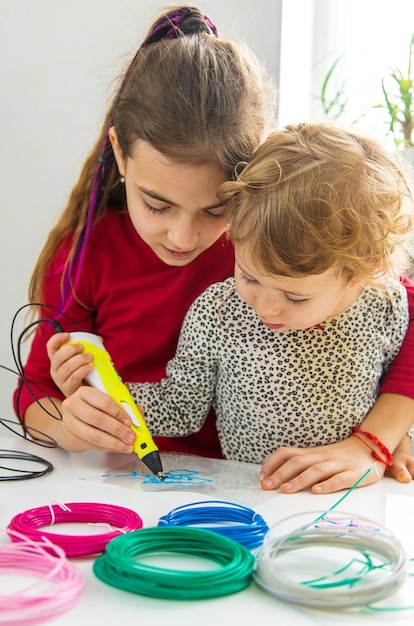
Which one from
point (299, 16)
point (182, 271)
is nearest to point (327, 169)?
point (182, 271)

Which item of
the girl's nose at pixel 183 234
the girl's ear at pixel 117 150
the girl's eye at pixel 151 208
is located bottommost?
the girl's nose at pixel 183 234

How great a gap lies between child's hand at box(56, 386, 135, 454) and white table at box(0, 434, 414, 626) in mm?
35

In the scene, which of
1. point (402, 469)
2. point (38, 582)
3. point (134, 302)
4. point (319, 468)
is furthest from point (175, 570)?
point (134, 302)

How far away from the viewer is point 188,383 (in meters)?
0.96

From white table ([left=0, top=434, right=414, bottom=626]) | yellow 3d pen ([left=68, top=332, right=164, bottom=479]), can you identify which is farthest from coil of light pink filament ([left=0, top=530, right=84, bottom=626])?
yellow 3d pen ([left=68, top=332, right=164, bottom=479])

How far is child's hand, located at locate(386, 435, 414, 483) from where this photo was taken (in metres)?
0.89

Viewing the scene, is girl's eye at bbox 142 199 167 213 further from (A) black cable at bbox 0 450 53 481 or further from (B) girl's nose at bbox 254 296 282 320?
(A) black cable at bbox 0 450 53 481

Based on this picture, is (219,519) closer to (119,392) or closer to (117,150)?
(119,392)

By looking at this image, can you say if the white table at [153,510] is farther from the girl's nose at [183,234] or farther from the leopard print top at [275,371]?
the girl's nose at [183,234]

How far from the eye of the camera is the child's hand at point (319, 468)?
2.68 feet

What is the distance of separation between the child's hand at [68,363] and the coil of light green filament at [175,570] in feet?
1.02

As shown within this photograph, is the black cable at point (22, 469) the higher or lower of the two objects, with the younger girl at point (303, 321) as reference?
lower

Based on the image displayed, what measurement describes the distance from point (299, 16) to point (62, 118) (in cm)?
54

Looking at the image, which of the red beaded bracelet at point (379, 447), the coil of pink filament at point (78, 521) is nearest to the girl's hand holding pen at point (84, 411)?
the coil of pink filament at point (78, 521)
